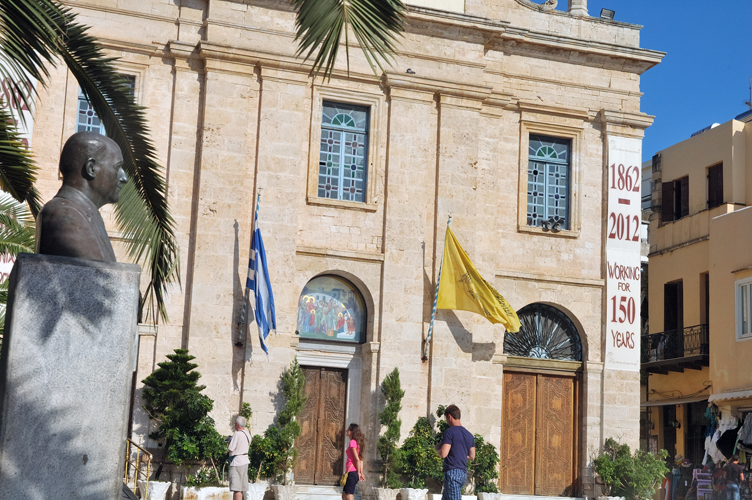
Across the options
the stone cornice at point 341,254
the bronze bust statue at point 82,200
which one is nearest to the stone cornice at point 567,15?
the stone cornice at point 341,254

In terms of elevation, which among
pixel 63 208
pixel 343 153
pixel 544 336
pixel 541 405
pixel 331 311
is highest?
pixel 343 153

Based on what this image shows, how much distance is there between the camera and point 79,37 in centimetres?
823

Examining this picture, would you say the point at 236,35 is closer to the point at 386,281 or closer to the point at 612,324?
the point at 386,281

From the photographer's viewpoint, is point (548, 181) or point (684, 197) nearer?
point (548, 181)

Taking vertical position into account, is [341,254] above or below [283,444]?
above

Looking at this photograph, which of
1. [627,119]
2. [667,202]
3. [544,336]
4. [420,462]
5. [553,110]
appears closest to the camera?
[420,462]

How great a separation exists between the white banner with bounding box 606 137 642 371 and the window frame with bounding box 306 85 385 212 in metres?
4.95

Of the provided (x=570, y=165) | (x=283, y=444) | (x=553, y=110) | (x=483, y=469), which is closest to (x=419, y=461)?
(x=483, y=469)

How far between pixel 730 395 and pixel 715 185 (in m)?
6.62

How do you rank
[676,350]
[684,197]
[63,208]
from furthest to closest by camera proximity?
[684,197] < [676,350] < [63,208]

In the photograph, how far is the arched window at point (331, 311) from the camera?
60.7 feet

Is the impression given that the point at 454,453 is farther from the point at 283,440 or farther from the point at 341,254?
the point at 341,254

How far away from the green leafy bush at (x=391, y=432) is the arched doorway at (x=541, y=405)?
260cm

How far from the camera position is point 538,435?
63.8 feet
